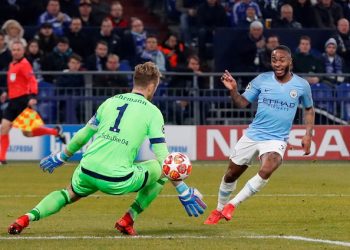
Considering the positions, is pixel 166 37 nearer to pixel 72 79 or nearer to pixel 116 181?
pixel 72 79

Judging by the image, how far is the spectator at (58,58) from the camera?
2531 centimetres

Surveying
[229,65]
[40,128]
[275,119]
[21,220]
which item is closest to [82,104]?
[40,128]

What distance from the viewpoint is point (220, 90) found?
82.6 feet

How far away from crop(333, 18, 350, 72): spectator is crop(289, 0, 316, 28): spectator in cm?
109

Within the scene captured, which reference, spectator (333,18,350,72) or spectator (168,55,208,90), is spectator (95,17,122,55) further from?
spectator (333,18,350,72)

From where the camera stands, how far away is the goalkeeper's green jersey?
466 inches

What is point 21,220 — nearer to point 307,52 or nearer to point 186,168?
point 186,168

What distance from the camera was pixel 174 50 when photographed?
2672cm

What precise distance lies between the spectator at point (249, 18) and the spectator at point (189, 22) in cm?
114

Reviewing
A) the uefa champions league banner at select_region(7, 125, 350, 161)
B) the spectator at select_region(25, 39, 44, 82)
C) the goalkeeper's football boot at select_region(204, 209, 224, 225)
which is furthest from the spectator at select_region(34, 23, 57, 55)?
the goalkeeper's football boot at select_region(204, 209, 224, 225)

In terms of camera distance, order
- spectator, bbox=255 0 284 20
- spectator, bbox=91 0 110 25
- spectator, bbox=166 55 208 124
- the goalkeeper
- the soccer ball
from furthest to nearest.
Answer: spectator, bbox=255 0 284 20, spectator, bbox=91 0 110 25, spectator, bbox=166 55 208 124, the goalkeeper, the soccer ball

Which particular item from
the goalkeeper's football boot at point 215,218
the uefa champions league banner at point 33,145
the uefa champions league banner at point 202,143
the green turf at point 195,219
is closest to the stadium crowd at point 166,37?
the uefa champions league banner at point 33,145

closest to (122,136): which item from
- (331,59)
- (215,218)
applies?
(215,218)

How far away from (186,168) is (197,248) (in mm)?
870
